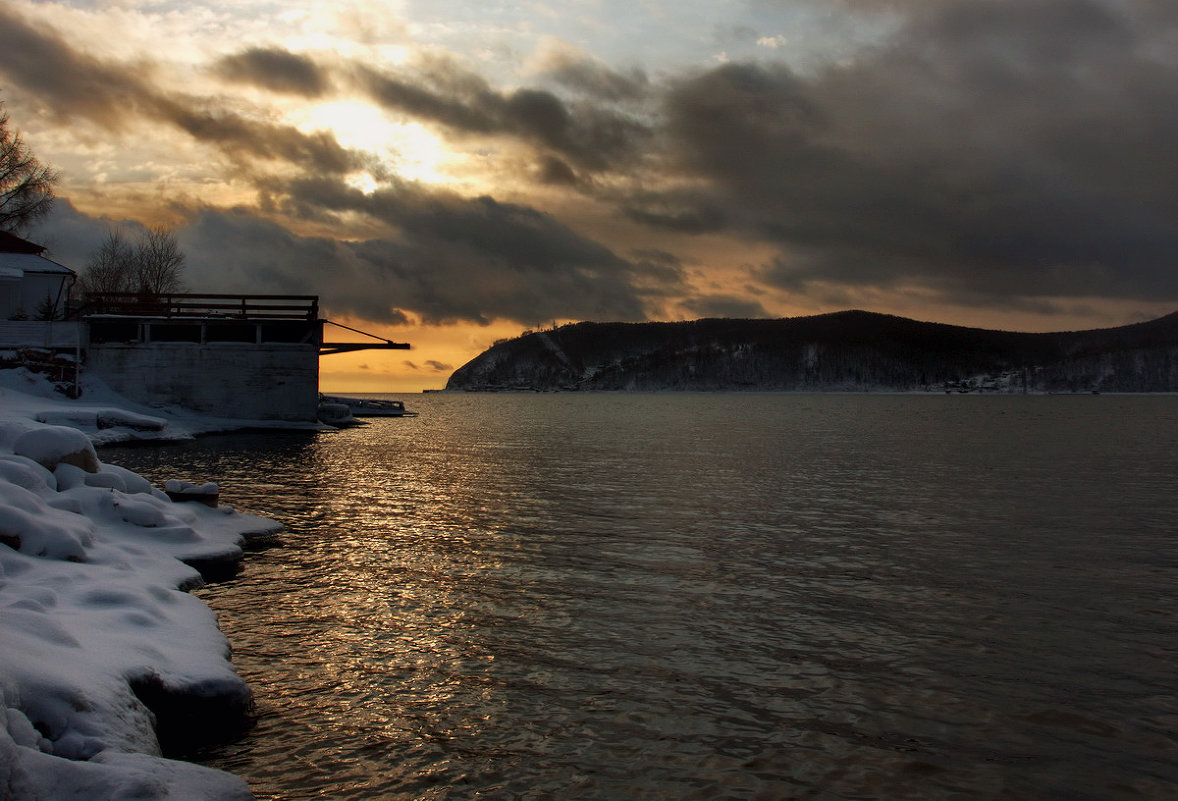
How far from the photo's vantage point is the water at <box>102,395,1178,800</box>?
19.7 ft

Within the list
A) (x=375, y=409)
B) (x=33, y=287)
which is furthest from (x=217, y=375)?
(x=375, y=409)

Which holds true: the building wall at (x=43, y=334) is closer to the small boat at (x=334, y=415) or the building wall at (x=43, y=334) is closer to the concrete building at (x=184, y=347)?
the concrete building at (x=184, y=347)

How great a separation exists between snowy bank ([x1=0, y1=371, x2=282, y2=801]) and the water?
0.56m

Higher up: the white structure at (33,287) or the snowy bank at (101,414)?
the white structure at (33,287)

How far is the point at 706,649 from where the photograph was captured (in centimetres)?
862

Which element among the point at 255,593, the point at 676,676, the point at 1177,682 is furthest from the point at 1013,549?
the point at 255,593

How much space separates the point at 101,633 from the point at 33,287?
46.0 m

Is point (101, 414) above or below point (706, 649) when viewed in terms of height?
above

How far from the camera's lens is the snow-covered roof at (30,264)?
4381cm

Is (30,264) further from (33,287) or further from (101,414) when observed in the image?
(101,414)

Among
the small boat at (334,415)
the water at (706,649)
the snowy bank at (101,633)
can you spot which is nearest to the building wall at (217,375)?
the small boat at (334,415)

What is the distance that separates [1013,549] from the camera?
14.3 m

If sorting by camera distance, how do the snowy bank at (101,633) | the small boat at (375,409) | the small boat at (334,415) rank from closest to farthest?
the snowy bank at (101,633) < the small boat at (334,415) < the small boat at (375,409)

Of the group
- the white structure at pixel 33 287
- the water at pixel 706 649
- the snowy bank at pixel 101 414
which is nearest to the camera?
the water at pixel 706 649
